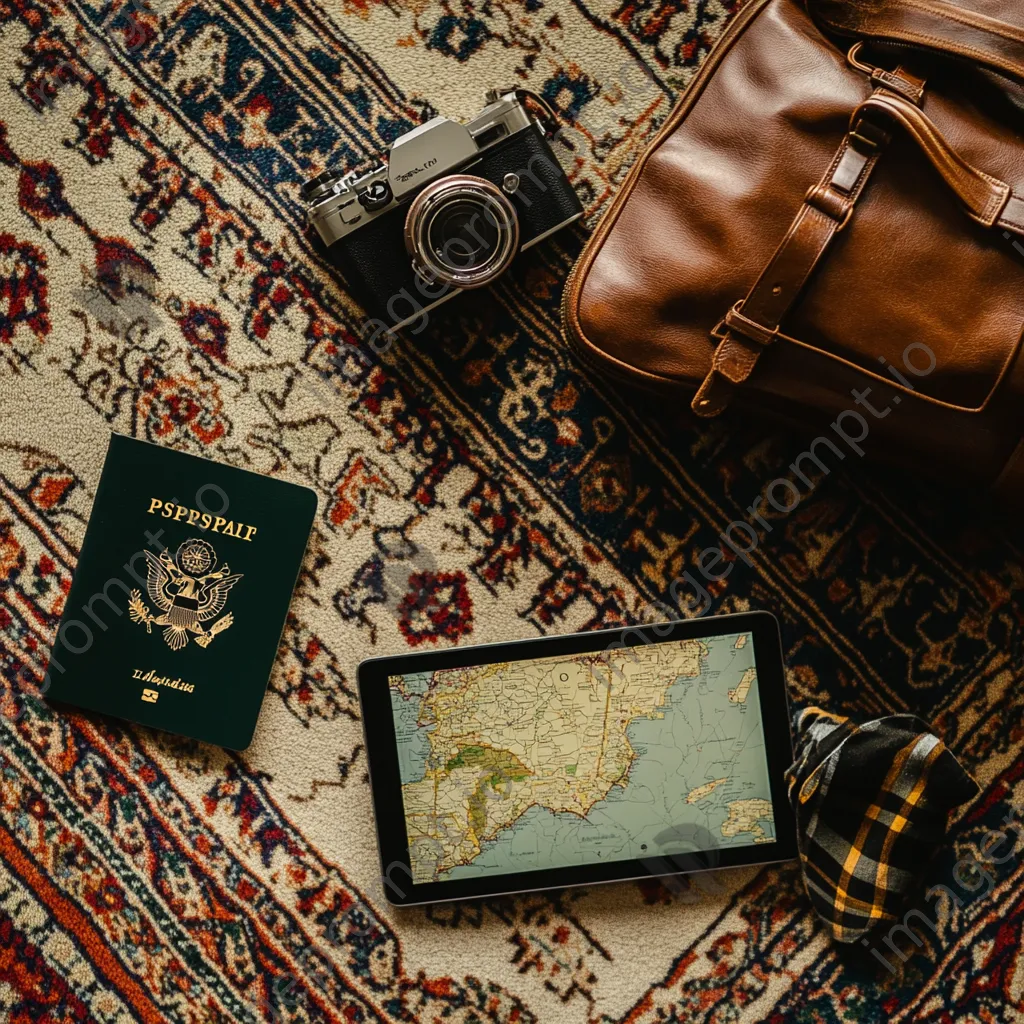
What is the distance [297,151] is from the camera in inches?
39.8

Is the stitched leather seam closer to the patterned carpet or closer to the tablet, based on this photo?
the patterned carpet

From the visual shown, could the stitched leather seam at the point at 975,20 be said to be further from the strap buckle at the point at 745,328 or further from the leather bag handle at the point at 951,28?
the strap buckle at the point at 745,328

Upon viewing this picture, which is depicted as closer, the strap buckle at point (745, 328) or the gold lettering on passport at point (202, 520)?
the strap buckle at point (745, 328)

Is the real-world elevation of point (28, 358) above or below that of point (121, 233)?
below

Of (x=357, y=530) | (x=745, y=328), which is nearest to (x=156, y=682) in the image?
(x=357, y=530)

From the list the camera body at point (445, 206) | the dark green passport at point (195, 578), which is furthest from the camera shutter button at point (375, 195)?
the dark green passport at point (195, 578)

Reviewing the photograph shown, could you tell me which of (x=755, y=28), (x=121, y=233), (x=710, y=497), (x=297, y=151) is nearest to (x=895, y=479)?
(x=710, y=497)

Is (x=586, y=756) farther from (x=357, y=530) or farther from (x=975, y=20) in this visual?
(x=975, y=20)

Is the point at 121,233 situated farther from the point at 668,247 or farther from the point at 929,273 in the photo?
the point at 929,273

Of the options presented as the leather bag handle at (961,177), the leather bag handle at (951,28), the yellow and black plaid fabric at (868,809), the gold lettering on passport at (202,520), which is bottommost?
the yellow and black plaid fabric at (868,809)

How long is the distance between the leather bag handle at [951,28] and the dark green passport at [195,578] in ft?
2.32

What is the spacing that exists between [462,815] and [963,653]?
57 cm

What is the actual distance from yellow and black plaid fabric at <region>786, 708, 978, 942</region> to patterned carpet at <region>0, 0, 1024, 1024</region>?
6 centimetres

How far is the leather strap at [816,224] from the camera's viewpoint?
81 cm
